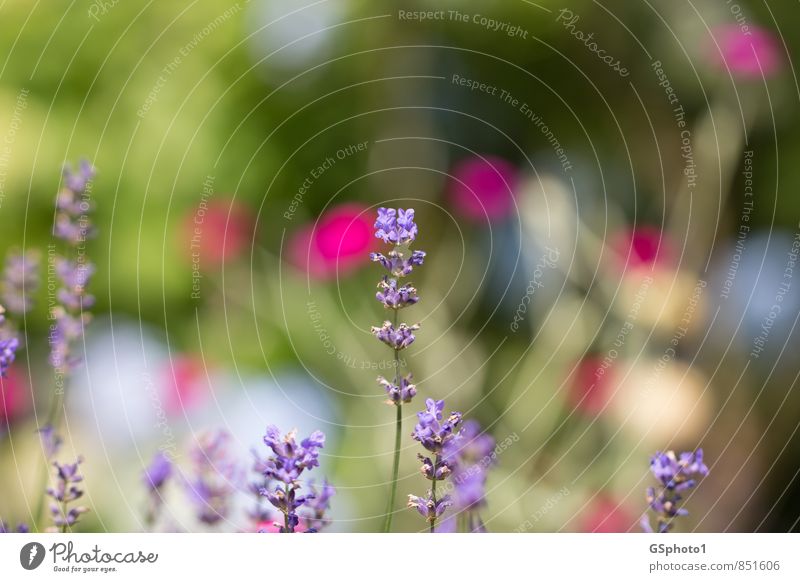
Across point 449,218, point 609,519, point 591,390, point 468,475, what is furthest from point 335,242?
point 468,475

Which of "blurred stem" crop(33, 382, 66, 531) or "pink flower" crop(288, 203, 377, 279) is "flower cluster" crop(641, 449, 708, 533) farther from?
"pink flower" crop(288, 203, 377, 279)

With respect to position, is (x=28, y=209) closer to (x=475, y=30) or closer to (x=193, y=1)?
(x=193, y=1)

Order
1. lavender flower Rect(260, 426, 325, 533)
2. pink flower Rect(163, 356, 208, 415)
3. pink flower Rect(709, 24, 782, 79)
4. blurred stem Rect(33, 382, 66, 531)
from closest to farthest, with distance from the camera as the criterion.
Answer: lavender flower Rect(260, 426, 325, 533), blurred stem Rect(33, 382, 66, 531), pink flower Rect(163, 356, 208, 415), pink flower Rect(709, 24, 782, 79)

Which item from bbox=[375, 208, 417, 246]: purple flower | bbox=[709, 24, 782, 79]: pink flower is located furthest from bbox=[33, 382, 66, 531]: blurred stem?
bbox=[709, 24, 782, 79]: pink flower

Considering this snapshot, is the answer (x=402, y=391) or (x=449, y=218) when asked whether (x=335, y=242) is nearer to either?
(x=449, y=218)

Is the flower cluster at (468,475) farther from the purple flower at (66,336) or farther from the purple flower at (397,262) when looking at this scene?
the purple flower at (66,336)
